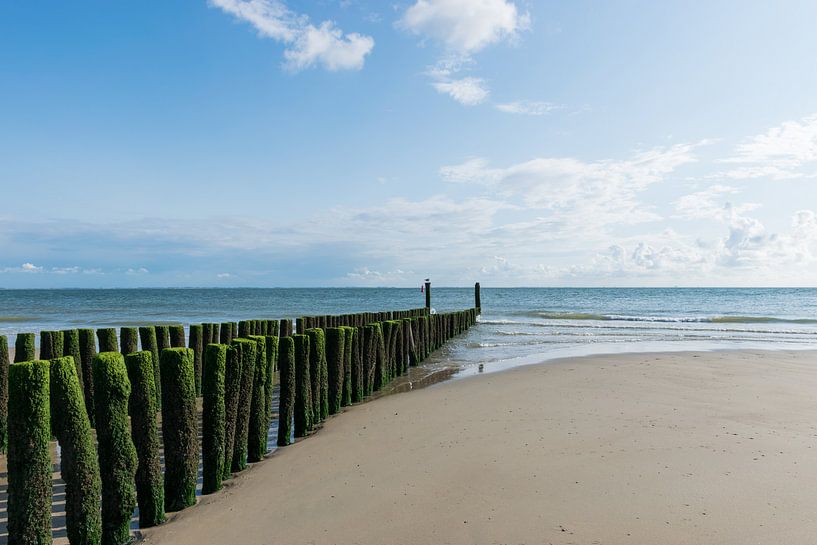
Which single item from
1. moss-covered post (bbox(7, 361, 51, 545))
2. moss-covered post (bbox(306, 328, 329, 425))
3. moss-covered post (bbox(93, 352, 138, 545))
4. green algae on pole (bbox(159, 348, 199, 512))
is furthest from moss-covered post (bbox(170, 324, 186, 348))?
moss-covered post (bbox(7, 361, 51, 545))

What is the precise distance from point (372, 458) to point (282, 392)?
1.57 meters

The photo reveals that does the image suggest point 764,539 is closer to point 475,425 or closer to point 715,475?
point 715,475

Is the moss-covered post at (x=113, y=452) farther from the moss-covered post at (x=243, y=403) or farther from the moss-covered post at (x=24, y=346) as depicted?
the moss-covered post at (x=24, y=346)

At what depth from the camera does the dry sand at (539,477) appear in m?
4.05

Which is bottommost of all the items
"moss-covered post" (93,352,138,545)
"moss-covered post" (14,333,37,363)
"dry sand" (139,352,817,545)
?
"dry sand" (139,352,817,545)

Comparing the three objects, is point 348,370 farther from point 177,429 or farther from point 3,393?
point 3,393

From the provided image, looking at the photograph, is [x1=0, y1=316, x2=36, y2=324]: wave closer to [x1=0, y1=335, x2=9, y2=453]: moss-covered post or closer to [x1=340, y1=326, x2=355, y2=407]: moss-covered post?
[x1=0, y1=335, x2=9, y2=453]: moss-covered post

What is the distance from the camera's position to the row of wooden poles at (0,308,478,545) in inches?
140

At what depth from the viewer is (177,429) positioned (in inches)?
183

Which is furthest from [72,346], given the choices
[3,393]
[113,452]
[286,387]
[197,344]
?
[113,452]

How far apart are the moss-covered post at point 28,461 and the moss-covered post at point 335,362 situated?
186 inches

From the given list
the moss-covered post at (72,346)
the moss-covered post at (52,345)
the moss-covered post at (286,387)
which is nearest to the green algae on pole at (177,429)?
the moss-covered post at (286,387)

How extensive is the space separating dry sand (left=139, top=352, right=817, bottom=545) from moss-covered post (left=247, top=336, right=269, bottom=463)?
Result: 0.91ft

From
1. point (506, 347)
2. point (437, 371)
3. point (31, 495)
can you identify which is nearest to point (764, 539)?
point (31, 495)
